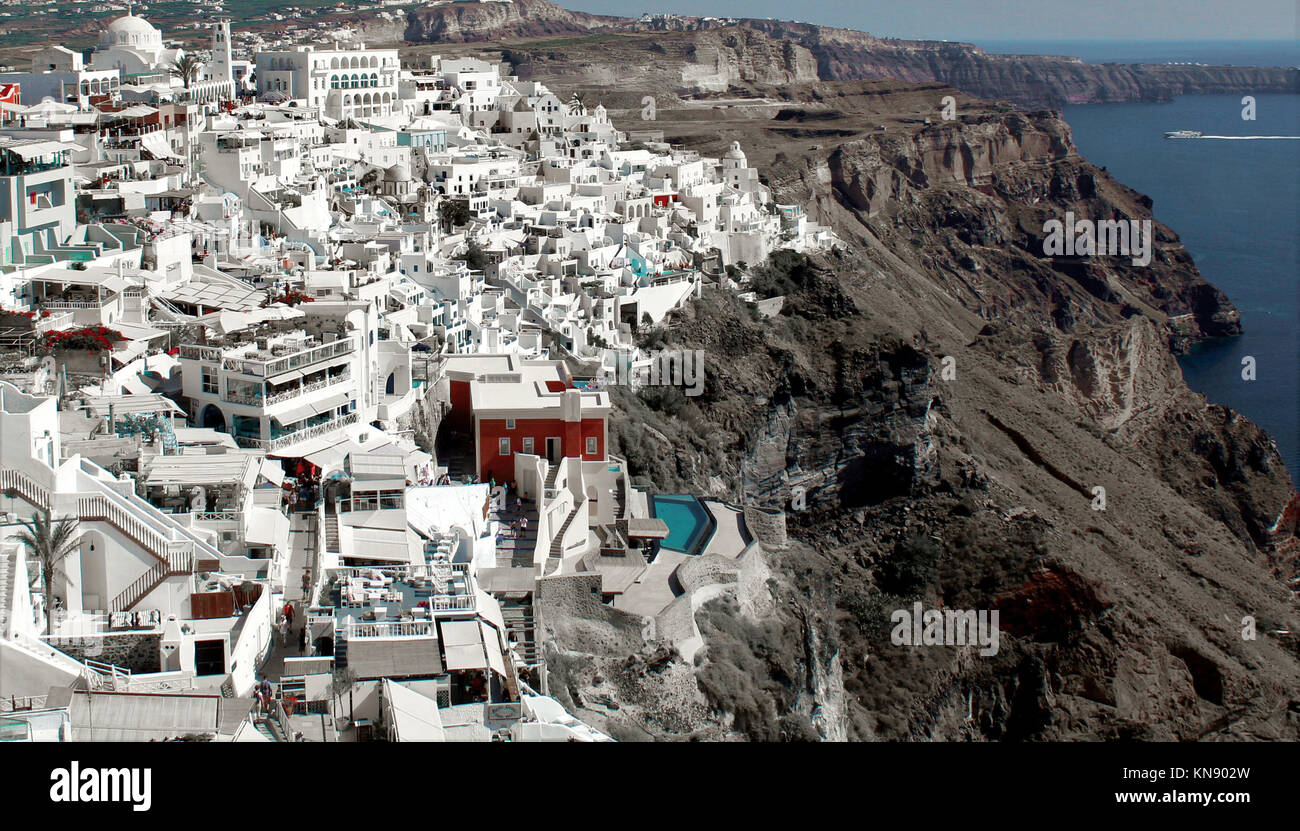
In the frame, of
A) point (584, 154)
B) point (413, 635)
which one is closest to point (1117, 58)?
point (584, 154)

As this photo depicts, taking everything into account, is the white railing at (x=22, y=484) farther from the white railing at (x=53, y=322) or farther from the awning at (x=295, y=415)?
the white railing at (x=53, y=322)

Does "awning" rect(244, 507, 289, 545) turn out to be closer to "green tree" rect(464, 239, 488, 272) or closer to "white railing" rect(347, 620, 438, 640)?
"white railing" rect(347, 620, 438, 640)

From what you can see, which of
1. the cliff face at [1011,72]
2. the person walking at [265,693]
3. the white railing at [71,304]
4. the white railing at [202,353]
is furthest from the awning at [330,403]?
the cliff face at [1011,72]

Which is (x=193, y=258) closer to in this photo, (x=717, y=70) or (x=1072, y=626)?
(x=1072, y=626)

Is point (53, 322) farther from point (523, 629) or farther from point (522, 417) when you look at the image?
point (523, 629)

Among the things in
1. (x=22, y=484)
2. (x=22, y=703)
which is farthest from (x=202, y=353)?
(x=22, y=703)

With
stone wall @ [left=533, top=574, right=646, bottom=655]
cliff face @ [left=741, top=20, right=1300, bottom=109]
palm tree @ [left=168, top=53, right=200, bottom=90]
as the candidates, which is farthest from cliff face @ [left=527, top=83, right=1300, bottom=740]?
cliff face @ [left=741, top=20, right=1300, bottom=109]
